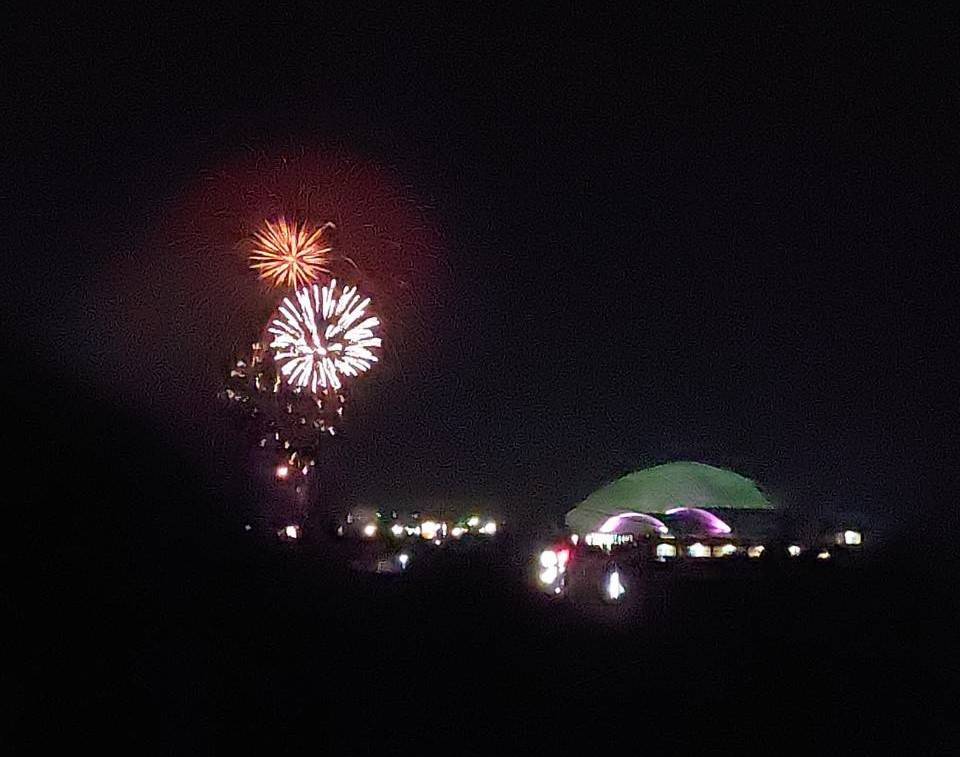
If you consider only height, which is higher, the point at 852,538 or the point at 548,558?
the point at 852,538

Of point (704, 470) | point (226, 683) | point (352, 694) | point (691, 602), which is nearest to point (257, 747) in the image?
point (226, 683)

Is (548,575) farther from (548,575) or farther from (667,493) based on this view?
(667,493)

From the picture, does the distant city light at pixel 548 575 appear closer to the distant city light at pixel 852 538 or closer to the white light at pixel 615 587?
the white light at pixel 615 587

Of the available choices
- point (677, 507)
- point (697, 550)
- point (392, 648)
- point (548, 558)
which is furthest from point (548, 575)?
point (677, 507)

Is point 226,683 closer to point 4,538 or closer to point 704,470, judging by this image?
point 4,538

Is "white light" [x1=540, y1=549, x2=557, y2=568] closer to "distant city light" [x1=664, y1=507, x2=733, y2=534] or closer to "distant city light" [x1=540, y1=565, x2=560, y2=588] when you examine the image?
"distant city light" [x1=540, y1=565, x2=560, y2=588]

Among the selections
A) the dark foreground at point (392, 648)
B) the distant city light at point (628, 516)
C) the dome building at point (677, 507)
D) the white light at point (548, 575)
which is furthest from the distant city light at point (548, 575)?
the distant city light at point (628, 516)
